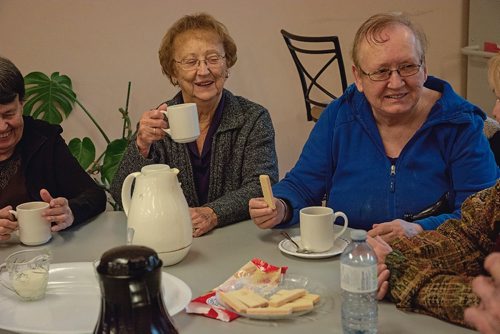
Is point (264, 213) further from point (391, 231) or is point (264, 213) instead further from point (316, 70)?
point (316, 70)

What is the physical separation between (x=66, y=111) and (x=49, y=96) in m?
0.15

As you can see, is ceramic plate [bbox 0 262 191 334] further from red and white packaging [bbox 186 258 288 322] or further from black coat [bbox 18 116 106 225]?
black coat [bbox 18 116 106 225]

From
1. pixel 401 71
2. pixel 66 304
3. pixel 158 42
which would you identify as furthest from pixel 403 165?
pixel 158 42

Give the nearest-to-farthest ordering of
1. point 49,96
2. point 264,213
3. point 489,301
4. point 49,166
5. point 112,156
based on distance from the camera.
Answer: point 489,301 < point 264,213 < point 49,166 < point 112,156 < point 49,96

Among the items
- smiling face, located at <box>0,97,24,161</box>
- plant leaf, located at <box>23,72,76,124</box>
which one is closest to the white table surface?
smiling face, located at <box>0,97,24,161</box>

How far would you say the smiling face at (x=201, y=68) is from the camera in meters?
2.08

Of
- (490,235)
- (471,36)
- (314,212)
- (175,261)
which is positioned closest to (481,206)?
(490,235)

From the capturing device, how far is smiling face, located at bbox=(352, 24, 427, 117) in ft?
5.73

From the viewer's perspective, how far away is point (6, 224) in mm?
1684

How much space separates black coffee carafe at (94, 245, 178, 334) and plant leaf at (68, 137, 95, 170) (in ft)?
9.15

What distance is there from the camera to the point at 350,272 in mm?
1110

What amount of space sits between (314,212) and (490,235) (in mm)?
397

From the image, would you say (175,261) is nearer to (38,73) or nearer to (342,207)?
(342,207)

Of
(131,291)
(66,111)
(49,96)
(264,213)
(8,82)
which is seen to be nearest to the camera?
(131,291)
